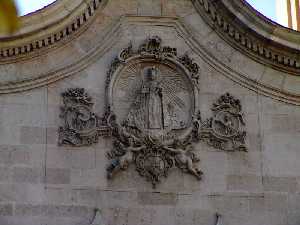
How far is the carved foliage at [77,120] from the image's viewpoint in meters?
9.54

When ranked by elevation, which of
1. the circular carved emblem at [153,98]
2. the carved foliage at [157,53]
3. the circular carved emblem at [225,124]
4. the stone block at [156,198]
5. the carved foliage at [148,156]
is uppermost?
the carved foliage at [157,53]

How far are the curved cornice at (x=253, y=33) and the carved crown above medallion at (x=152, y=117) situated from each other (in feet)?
2.66

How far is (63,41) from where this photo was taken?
1010 cm

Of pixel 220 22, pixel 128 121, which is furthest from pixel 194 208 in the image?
pixel 220 22

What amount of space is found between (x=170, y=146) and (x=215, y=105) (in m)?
0.97

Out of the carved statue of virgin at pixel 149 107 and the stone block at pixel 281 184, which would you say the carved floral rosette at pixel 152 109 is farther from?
the stone block at pixel 281 184

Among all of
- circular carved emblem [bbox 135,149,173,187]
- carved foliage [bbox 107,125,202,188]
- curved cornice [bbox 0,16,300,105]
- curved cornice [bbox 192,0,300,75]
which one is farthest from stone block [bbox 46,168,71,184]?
curved cornice [bbox 192,0,300,75]

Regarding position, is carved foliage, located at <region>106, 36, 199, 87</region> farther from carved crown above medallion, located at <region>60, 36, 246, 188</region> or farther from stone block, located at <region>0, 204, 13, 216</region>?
stone block, located at <region>0, 204, 13, 216</region>

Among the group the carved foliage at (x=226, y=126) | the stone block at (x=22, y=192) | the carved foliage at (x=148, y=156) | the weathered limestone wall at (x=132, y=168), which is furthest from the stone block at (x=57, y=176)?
the carved foliage at (x=226, y=126)

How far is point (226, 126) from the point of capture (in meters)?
9.95

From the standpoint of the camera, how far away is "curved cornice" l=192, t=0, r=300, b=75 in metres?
10.4

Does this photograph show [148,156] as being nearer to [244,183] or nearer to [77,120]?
[77,120]

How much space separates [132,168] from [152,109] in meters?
0.88

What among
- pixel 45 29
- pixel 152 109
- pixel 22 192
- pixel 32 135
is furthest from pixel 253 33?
pixel 22 192
